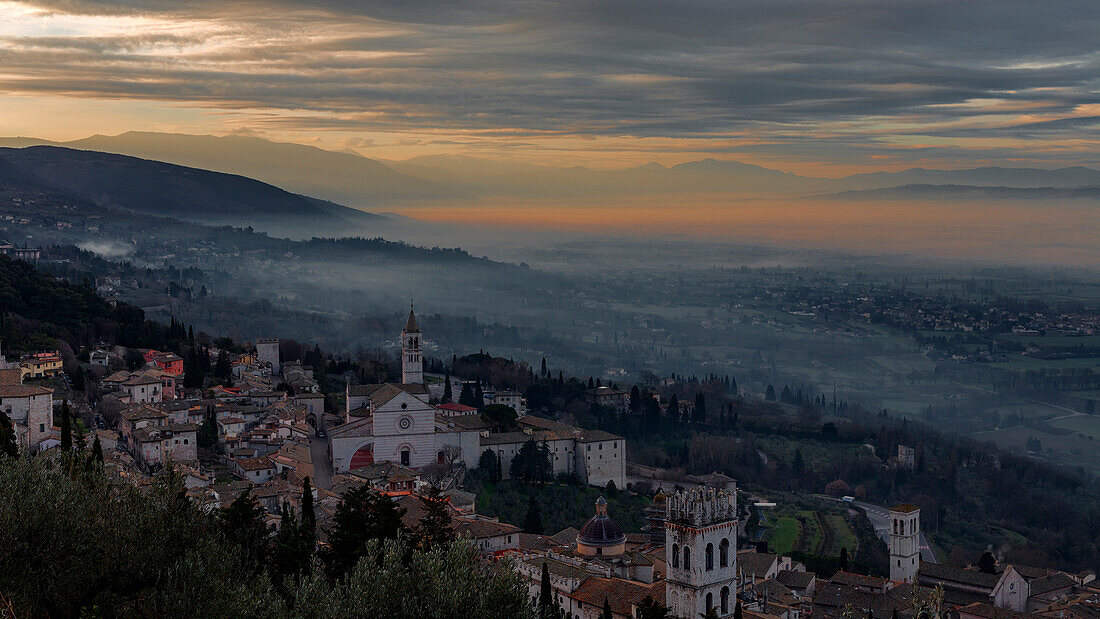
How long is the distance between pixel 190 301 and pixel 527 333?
137ft

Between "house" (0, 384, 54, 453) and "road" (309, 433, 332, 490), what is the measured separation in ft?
27.3

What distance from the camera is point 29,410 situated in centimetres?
3130

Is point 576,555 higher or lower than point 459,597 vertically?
lower

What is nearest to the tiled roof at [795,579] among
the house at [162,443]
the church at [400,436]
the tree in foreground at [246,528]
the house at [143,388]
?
the church at [400,436]

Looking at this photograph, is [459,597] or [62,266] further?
[62,266]

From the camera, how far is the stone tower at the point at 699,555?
77.8ft

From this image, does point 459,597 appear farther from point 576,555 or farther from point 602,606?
point 576,555

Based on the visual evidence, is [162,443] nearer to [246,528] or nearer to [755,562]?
[246,528]

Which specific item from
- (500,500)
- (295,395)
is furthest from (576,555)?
(295,395)

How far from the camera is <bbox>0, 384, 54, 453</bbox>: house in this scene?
30.7 metres

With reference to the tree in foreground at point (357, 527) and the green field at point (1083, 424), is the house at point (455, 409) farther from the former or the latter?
the green field at point (1083, 424)

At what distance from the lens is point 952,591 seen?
30422 millimetres

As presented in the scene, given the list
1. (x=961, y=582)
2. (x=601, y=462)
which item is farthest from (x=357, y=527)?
(x=601, y=462)

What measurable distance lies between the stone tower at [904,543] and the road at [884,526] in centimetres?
896
